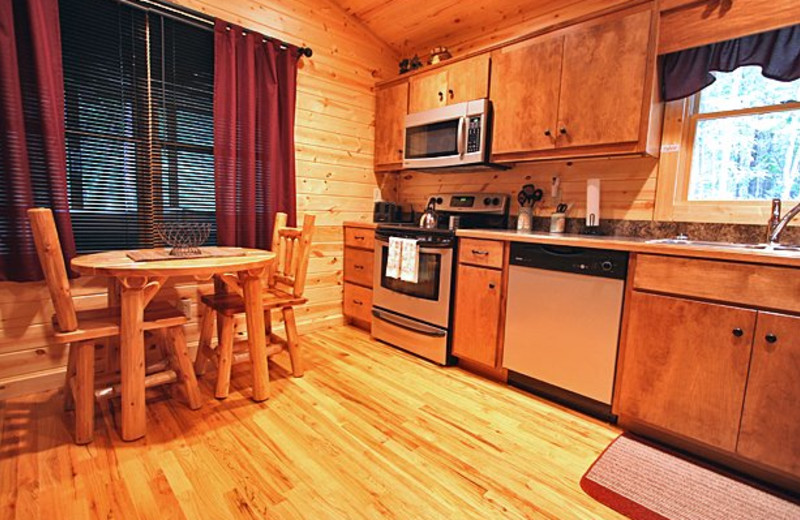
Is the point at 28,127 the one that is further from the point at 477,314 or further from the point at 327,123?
the point at 477,314

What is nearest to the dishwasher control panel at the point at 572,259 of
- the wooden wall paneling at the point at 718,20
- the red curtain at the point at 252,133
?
the wooden wall paneling at the point at 718,20

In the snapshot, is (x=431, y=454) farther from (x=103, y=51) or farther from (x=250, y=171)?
(x=103, y=51)

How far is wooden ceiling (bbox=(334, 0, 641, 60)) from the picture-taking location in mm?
2691

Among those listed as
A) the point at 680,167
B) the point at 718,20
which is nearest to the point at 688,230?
the point at 680,167

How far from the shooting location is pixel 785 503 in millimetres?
1492

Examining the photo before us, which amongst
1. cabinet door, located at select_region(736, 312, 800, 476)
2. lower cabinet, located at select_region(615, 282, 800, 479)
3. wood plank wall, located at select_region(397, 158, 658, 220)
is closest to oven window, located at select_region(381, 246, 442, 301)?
wood plank wall, located at select_region(397, 158, 658, 220)

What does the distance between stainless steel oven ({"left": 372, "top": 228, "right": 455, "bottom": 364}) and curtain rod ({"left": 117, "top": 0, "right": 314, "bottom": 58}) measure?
1.77 metres

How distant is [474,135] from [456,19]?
110cm

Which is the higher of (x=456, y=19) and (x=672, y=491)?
(x=456, y=19)

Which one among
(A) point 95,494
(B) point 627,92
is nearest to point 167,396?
(A) point 95,494

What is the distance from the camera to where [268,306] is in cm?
219

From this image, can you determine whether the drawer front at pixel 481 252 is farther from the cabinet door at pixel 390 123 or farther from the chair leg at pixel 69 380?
the chair leg at pixel 69 380

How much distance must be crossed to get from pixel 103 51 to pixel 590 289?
2.91 meters

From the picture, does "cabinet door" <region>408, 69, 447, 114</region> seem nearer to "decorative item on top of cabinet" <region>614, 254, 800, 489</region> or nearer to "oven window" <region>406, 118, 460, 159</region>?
"oven window" <region>406, 118, 460, 159</region>
